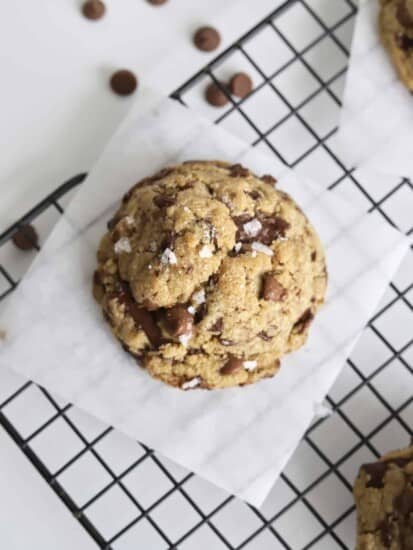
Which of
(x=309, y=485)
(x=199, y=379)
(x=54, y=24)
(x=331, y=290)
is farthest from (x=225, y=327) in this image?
(x=54, y=24)

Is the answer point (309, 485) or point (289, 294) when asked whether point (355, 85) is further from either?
point (309, 485)

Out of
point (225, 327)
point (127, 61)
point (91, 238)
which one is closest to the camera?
point (225, 327)

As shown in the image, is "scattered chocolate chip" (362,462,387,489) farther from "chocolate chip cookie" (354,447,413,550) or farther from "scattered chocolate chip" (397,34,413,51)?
"scattered chocolate chip" (397,34,413,51)

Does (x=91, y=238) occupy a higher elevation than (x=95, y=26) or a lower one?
lower

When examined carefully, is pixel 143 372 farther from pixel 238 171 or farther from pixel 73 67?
pixel 73 67

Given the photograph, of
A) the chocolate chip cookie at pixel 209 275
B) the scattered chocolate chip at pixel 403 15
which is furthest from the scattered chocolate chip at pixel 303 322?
the scattered chocolate chip at pixel 403 15

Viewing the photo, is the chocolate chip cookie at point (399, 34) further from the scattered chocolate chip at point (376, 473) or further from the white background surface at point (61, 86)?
the scattered chocolate chip at point (376, 473)
